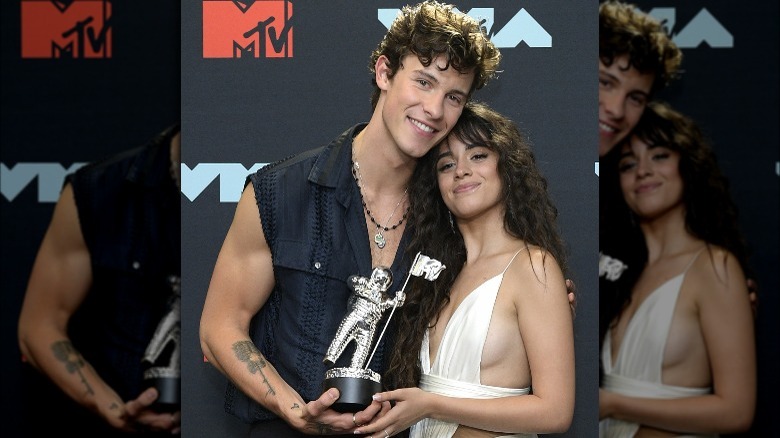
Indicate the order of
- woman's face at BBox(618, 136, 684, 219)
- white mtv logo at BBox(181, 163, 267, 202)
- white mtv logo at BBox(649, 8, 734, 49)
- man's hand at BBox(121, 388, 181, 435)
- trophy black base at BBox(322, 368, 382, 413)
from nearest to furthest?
trophy black base at BBox(322, 368, 382, 413), white mtv logo at BBox(181, 163, 267, 202), man's hand at BBox(121, 388, 181, 435), woman's face at BBox(618, 136, 684, 219), white mtv logo at BBox(649, 8, 734, 49)

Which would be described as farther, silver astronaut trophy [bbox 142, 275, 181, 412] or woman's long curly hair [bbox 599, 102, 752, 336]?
woman's long curly hair [bbox 599, 102, 752, 336]

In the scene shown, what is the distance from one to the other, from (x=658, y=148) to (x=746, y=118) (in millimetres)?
667

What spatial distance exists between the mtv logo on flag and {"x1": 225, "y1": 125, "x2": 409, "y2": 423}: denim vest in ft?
0.15

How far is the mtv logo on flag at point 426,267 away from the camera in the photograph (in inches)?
120

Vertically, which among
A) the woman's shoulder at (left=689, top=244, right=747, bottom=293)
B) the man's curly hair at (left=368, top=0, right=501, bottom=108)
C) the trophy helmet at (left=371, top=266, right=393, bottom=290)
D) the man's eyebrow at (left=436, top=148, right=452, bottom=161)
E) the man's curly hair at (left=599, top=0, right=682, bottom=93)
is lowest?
the woman's shoulder at (left=689, top=244, right=747, bottom=293)

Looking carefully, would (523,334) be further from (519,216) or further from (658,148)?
(658,148)

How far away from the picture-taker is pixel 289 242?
3072 mm

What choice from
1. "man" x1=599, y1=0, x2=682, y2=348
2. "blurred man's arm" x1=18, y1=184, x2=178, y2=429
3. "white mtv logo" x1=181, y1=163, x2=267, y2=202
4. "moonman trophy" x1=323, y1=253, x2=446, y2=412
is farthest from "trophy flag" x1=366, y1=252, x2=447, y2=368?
"blurred man's arm" x1=18, y1=184, x2=178, y2=429

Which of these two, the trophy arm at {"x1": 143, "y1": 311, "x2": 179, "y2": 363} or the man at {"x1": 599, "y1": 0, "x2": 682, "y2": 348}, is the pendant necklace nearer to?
the trophy arm at {"x1": 143, "y1": 311, "x2": 179, "y2": 363}

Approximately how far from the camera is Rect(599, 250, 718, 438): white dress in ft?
14.0

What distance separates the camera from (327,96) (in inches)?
124

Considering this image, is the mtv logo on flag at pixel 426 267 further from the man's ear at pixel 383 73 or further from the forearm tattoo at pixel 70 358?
the forearm tattoo at pixel 70 358

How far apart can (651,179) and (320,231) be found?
180 cm

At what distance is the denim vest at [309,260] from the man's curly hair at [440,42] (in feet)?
0.85
